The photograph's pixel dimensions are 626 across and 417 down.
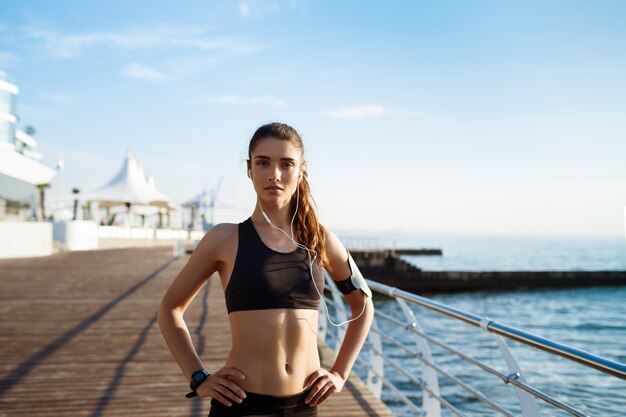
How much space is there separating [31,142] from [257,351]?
1498 inches

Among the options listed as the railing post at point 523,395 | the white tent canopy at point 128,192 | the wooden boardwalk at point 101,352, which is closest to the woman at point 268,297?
the railing post at point 523,395

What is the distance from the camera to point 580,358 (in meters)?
1.78

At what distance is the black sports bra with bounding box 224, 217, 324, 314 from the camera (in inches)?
64.2

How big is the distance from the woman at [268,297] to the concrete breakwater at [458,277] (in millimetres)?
28434

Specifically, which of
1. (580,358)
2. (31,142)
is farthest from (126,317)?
(31,142)

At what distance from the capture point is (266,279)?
5.35 ft

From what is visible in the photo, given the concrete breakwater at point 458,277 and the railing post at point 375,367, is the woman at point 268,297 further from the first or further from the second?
the concrete breakwater at point 458,277

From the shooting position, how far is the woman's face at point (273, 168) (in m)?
1.71

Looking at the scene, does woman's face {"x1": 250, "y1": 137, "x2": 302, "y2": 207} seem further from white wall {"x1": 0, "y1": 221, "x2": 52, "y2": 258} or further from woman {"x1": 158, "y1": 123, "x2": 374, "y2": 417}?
white wall {"x1": 0, "y1": 221, "x2": 52, "y2": 258}

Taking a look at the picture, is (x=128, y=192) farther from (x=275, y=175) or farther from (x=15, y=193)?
(x=275, y=175)

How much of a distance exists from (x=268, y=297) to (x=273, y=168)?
16.1 inches

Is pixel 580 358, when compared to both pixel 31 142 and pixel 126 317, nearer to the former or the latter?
pixel 126 317

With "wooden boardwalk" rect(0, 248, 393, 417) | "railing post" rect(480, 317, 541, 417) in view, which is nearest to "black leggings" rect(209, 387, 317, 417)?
"railing post" rect(480, 317, 541, 417)

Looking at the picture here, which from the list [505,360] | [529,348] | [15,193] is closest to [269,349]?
[505,360]
